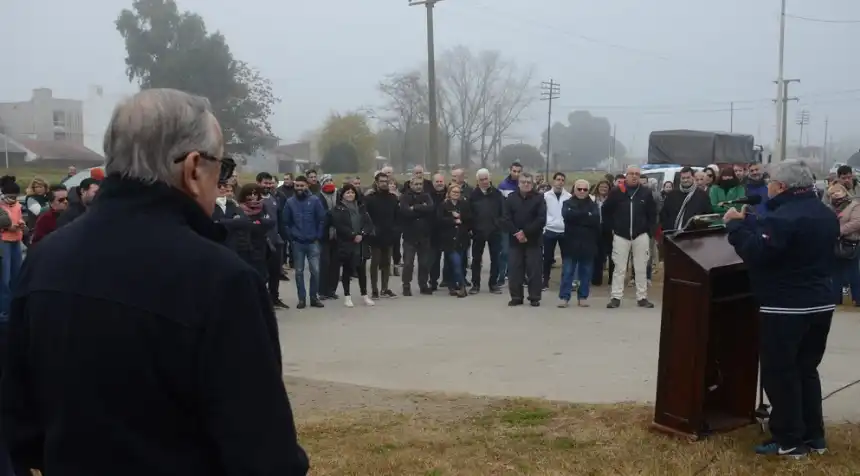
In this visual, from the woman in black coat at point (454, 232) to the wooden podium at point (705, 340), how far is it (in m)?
7.39

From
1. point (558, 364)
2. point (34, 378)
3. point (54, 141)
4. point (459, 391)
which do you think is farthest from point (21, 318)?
point (54, 141)

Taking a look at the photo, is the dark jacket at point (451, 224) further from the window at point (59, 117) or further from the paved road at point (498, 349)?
the window at point (59, 117)

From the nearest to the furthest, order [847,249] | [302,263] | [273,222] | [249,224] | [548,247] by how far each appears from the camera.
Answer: [249,224] → [847,249] → [273,222] → [302,263] → [548,247]

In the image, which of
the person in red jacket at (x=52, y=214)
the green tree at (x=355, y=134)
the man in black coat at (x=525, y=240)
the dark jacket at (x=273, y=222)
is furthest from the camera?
the green tree at (x=355, y=134)

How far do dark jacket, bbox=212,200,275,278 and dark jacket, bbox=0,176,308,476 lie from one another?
26.5 feet

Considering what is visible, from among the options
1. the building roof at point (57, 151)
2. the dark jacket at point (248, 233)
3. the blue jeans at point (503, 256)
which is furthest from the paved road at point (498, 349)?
the building roof at point (57, 151)

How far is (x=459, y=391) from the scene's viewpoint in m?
7.14

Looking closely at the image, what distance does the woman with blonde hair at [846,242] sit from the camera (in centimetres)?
1043

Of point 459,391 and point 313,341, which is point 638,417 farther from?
point 313,341

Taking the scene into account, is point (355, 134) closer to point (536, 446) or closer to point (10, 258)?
point (10, 258)

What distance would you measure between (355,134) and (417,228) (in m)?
43.4

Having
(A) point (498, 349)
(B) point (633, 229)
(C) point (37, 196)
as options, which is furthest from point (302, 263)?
(B) point (633, 229)

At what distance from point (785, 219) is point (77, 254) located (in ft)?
13.5

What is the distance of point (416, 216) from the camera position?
511 inches
